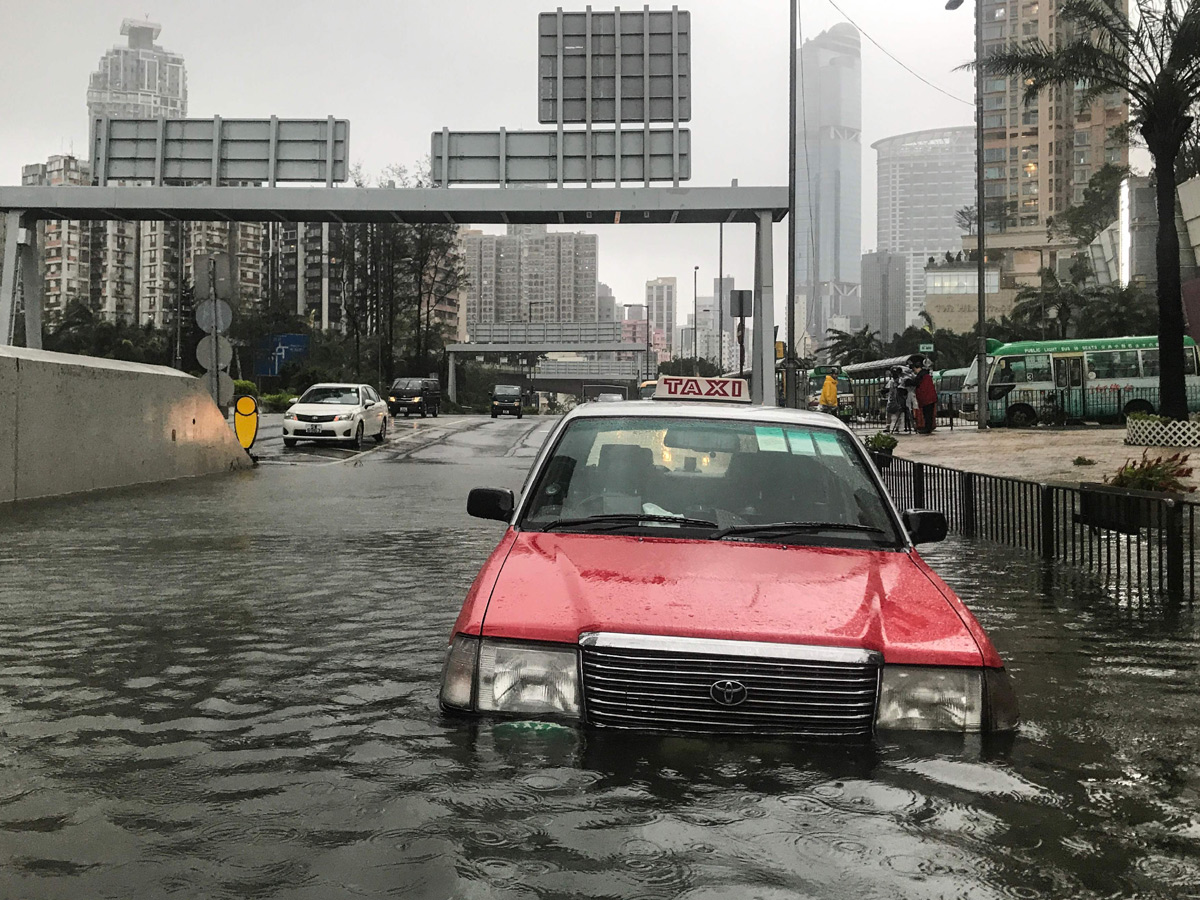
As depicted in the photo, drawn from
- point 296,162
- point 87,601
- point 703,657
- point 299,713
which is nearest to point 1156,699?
point 703,657

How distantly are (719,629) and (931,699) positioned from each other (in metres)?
0.69

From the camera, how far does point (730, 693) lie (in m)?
3.64

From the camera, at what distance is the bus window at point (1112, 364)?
121ft

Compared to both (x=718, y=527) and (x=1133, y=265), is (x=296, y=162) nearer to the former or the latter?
(x=718, y=527)

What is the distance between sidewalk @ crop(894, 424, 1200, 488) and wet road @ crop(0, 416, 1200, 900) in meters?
13.5


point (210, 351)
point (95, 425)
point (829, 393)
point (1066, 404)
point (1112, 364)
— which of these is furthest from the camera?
point (1066, 404)

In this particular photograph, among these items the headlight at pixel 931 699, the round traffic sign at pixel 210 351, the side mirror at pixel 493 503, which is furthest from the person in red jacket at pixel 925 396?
the headlight at pixel 931 699

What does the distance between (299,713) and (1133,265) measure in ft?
241

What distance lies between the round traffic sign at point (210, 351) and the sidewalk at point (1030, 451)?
1155 cm

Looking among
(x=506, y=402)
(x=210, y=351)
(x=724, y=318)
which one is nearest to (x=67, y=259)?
(x=724, y=318)

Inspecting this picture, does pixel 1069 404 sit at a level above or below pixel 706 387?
above

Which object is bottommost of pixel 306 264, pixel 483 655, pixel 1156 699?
pixel 1156 699

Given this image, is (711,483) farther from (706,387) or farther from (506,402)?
(506,402)

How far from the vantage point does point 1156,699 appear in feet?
18.5
